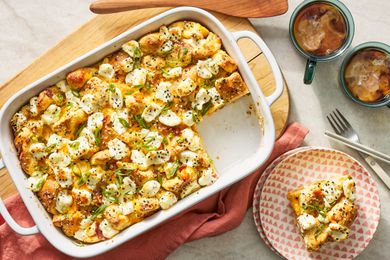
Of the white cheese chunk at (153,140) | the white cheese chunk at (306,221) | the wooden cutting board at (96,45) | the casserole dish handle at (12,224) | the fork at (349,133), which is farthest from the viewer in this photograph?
the fork at (349,133)

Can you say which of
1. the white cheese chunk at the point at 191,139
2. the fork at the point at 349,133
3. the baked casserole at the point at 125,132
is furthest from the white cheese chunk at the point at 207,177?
the fork at the point at 349,133

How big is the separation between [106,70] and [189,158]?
70 centimetres

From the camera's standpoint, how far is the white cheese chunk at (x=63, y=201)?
118 inches

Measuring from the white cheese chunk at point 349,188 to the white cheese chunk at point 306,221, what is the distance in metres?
0.25

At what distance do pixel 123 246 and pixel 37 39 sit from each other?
4.75 ft

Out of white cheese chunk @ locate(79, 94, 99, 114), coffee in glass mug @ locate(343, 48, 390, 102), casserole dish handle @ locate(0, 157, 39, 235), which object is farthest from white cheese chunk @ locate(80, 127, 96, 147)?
coffee in glass mug @ locate(343, 48, 390, 102)

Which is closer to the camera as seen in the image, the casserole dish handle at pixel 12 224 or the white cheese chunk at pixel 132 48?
the casserole dish handle at pixel 12 224

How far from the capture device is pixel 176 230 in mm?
3285

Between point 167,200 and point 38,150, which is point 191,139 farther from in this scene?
point 38,150

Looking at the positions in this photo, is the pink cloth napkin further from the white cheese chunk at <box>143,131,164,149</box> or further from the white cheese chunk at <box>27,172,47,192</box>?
the white cheese chunk at <box>143,131,164,149</box>

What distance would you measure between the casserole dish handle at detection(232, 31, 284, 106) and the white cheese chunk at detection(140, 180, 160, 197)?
31.2 inches

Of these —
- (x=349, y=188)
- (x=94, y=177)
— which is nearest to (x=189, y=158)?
(x=94, y=177)

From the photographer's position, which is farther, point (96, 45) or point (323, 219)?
point (96, 45)

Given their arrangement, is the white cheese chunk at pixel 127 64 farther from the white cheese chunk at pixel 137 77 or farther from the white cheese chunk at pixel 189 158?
the white cheese chunk at pixel 189 158
